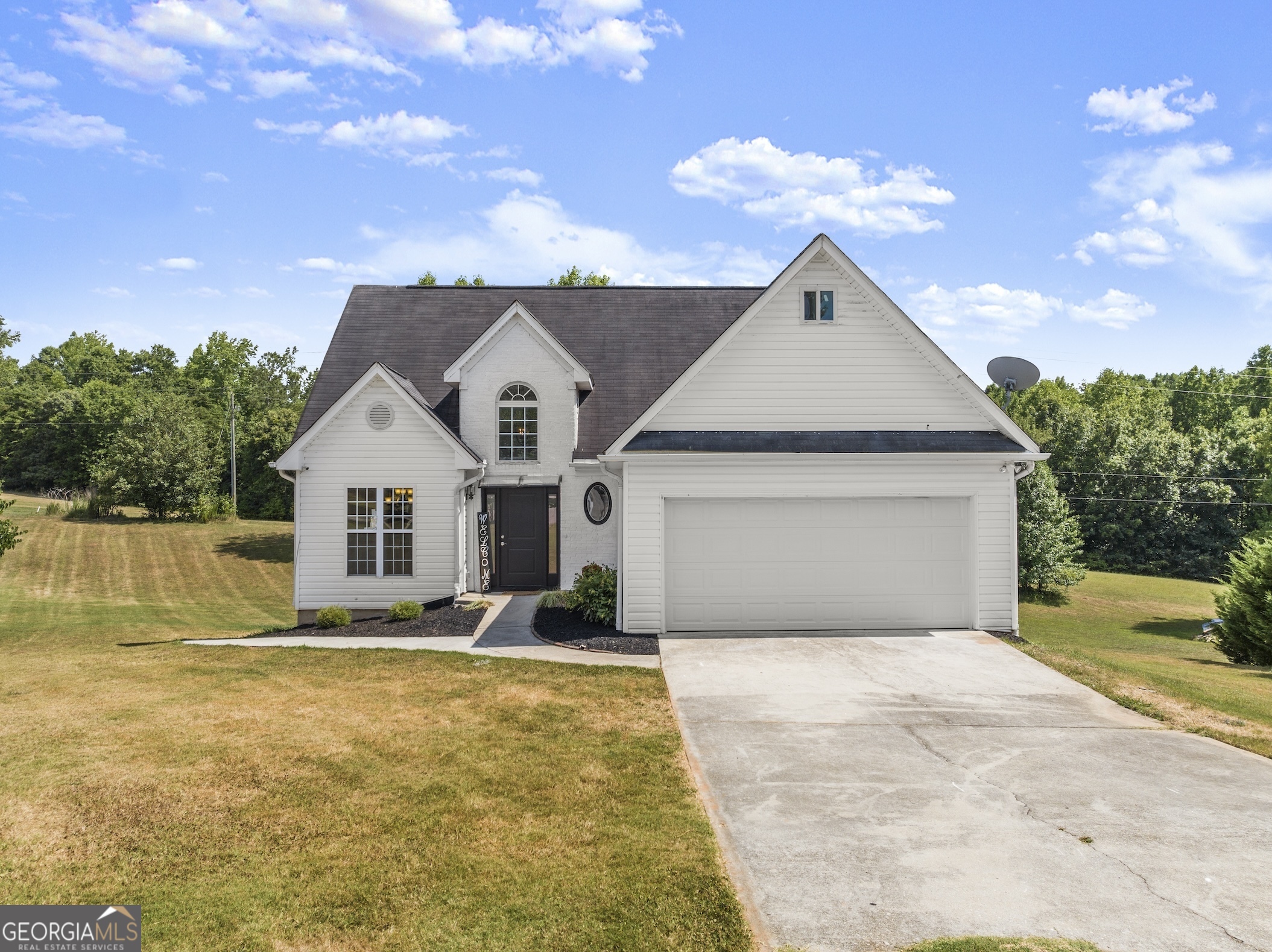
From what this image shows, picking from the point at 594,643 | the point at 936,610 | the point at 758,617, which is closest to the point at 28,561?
the point at 594,643

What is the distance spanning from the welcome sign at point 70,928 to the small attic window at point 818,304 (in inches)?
517

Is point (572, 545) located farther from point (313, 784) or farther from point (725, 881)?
point (725, 881)

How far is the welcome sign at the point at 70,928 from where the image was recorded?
16.2ft

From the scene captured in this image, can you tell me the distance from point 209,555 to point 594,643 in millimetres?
27072

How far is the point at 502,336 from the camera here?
18.8 meters

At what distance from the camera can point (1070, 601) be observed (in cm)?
3375

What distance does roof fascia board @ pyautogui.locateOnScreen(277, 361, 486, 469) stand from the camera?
1706 centimetres

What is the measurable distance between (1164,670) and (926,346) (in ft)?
23.0

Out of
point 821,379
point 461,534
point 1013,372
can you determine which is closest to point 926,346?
point 821,379

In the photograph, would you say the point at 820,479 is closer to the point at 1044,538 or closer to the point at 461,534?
the point at 461,534

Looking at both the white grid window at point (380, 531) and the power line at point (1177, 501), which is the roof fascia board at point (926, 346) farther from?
the power line at point (1177, 501)

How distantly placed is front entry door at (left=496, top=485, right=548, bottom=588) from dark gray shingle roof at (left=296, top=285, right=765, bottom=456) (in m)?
1.93

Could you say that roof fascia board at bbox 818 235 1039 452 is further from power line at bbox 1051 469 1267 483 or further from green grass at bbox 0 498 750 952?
power line at bbox 1051 469 1267 483

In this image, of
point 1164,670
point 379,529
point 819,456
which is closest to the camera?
point 1164,670
